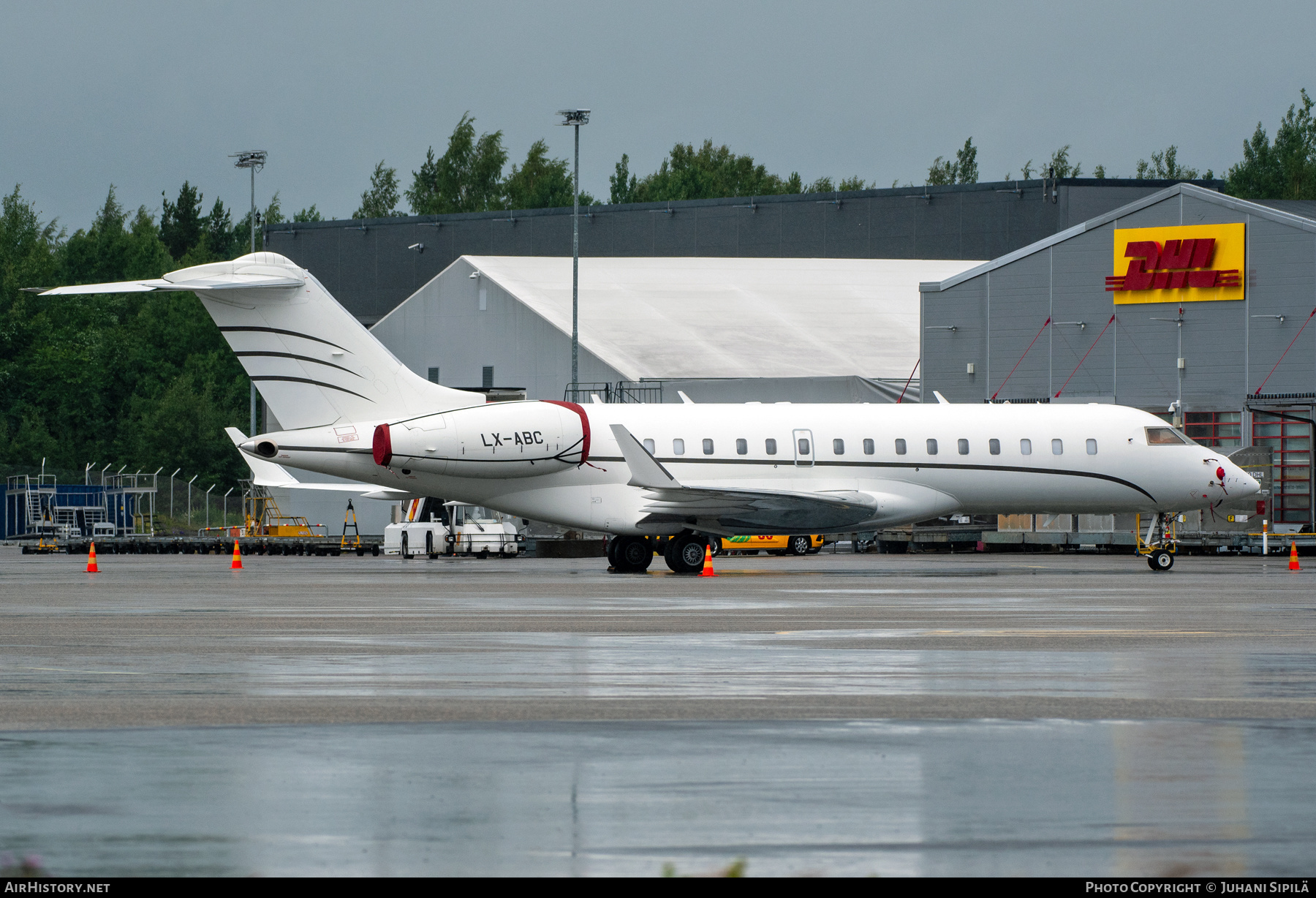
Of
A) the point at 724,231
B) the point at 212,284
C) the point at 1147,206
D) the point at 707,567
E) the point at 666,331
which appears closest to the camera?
the point at 707,567

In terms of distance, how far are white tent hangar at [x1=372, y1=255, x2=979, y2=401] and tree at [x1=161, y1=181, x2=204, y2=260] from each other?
240ft

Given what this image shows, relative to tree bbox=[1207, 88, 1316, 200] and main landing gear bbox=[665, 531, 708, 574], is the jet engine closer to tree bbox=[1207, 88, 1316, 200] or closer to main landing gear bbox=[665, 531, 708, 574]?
main landing gear bbox=[665, 531, 708, 574]

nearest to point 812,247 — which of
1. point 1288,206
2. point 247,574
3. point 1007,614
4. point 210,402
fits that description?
point 1288,206

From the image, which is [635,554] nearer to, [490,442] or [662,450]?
[662,450]

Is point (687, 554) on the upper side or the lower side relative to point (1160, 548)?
lower

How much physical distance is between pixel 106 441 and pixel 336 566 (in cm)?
7111

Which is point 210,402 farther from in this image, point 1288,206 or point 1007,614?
point 1007,614

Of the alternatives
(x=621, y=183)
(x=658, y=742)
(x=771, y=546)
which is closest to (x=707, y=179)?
(x=621, y=183)

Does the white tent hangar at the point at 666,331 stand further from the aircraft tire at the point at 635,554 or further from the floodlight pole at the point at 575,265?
the aircraft tire at the point at 635,554

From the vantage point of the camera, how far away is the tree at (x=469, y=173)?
12381 cm

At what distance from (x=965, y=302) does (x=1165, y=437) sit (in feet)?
60.7

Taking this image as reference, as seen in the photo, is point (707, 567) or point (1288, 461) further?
point (1288, 461)

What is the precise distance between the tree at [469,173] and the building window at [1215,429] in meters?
78.3

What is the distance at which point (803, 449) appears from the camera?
36344 mm
